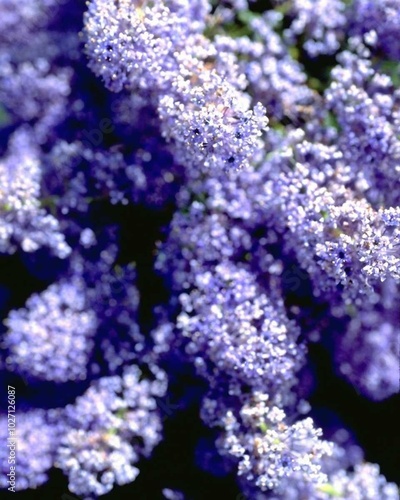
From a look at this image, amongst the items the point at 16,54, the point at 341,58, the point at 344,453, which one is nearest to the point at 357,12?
the point at 341,58

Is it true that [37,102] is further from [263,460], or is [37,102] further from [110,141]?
[263,460]

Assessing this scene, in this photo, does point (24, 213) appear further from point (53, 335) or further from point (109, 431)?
point (109, 431)

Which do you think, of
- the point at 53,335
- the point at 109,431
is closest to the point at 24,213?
the point at 53,335

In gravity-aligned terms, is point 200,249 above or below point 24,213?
above

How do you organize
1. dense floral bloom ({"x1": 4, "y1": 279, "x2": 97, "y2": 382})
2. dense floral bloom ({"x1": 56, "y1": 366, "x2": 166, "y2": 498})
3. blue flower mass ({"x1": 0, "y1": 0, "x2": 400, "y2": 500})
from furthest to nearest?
1. dense floral bloom ({"x1": 4, "y1": 279, "x2": 97, "y2": 382})
2. dense floral bloom ({"x1": 56, "y1": 366, "x2": 166, "y2": 498})
3. blue flower mass ({"x1": 0, "y1": 0, "x2": 400, "y2": 500})

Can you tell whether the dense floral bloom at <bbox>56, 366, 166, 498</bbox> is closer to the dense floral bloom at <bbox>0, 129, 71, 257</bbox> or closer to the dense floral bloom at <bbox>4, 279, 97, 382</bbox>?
the dense floral bloom at <bbox>4, 279, 97, 382</bbox>

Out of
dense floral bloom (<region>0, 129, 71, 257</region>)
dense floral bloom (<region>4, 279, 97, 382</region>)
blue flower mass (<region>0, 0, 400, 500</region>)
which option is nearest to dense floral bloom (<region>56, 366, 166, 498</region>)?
blue flower mass (<region>0, 0, 400, 500</region>)

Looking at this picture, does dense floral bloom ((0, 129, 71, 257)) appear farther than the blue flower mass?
Yes

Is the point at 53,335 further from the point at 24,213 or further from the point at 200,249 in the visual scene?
the point at 200,249

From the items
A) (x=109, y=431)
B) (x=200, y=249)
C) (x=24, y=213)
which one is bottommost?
(x=109, y=431)
